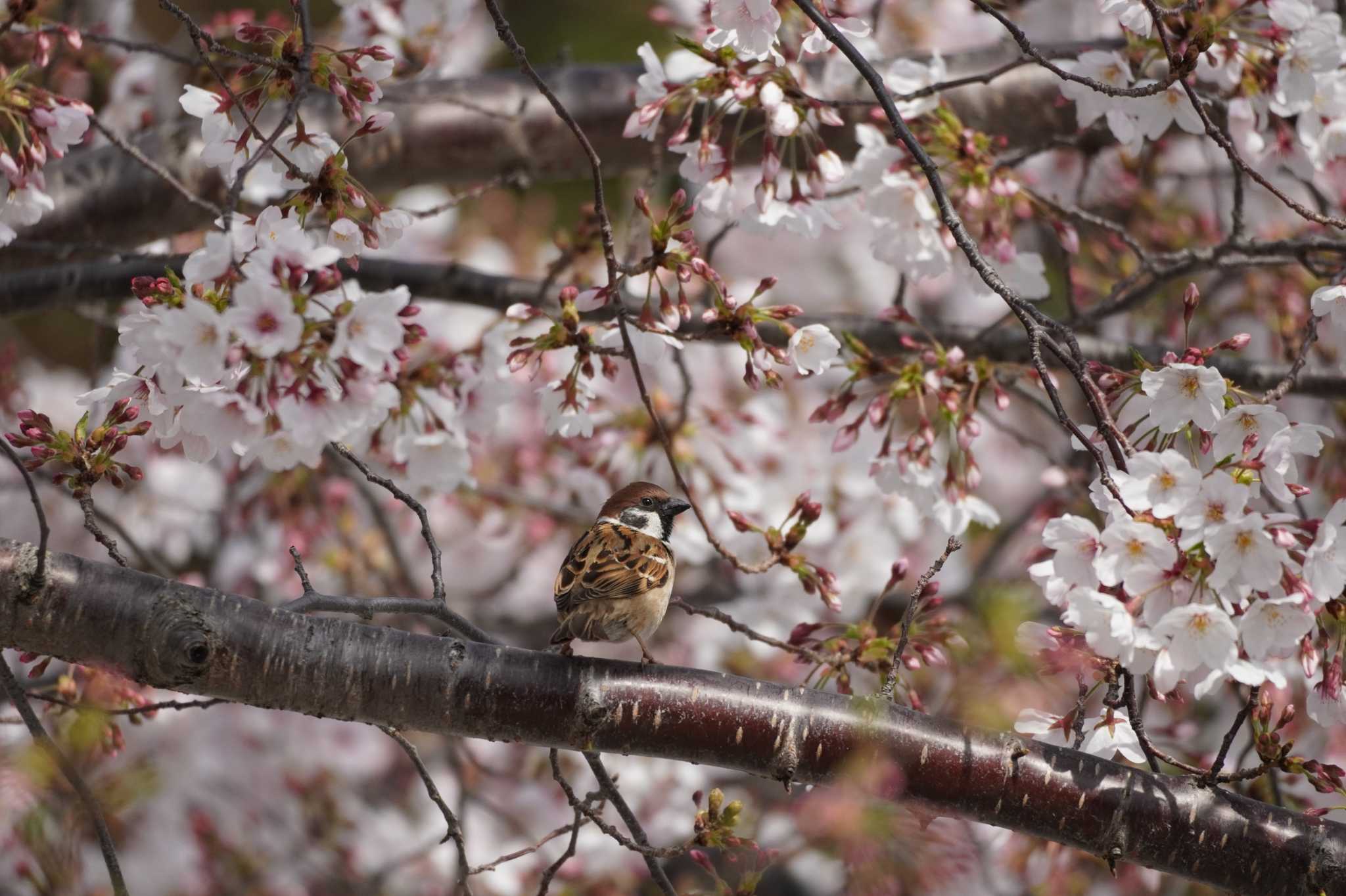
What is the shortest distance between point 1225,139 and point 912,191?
64 centimetres

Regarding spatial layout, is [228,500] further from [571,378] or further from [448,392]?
[571,378]

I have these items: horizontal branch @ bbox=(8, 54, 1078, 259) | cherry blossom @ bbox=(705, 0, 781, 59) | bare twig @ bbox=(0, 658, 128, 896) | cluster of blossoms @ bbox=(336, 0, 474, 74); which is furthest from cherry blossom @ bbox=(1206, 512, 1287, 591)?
cluster of blossoms @ bbox=(336, 0, 474, 74)

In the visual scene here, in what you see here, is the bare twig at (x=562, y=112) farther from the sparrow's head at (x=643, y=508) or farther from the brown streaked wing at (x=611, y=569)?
the sparrow's head at (x=643, y=508)

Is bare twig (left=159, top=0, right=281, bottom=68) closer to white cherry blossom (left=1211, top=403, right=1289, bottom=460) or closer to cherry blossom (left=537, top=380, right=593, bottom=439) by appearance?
cherry blossom (left=537, top=380, right=593, bottom=439)

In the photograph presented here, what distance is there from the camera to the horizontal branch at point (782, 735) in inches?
66.3

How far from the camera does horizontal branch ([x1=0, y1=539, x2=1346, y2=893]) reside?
1.68 meters

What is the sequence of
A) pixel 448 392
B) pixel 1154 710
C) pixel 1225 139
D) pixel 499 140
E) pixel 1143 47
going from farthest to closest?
pixel 1154 710, pixel 499 140, pixel 448 392, pixel 1143 47, pixel 1225 139

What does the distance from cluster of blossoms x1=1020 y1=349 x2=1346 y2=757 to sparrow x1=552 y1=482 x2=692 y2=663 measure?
0.65 m

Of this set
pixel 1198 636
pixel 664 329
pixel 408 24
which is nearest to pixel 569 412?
pixel 664 329

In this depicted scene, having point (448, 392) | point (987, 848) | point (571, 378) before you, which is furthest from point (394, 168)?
point (987, 848)

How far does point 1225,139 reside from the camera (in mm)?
1743

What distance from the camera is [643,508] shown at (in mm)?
2543

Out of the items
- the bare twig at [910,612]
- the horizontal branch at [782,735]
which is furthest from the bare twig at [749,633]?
the bare twig at [910,612]

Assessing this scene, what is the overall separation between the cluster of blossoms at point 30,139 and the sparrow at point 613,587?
101 cm
